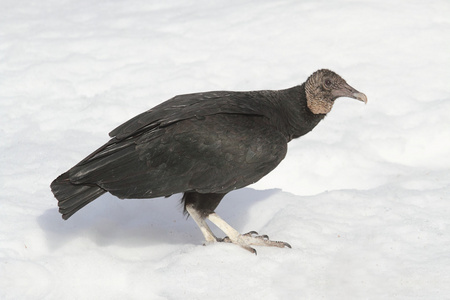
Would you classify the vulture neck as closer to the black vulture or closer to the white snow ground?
the black vulture

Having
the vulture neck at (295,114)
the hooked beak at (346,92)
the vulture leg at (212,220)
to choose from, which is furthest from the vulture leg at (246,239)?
the hooked beak at (346,92)

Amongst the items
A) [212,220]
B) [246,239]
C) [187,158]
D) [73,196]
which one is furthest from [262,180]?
[73,196]

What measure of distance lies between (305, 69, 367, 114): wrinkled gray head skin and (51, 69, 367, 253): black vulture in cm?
39

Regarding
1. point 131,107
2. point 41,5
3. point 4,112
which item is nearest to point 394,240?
point 131,107

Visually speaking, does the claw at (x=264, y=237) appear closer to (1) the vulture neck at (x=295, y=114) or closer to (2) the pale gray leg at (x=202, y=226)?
(2) the pale gray leg at (x=202, y=226)

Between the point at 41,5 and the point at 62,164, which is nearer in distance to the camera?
the point at 62,164

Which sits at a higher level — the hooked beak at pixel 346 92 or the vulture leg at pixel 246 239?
the hooked beak at pixel 346 92

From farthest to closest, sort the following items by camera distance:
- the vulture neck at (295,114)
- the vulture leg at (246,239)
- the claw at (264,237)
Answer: the vulture neck at (295,114), the claw at (264,237), the vulture leg at (246,239)

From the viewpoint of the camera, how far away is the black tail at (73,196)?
432cm

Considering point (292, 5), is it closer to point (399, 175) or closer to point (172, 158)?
point (399, 175)

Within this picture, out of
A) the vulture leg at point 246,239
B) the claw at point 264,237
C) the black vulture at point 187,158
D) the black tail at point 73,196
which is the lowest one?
the claw at point 264,237

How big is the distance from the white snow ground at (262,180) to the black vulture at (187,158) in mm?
388

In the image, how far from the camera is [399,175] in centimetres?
562

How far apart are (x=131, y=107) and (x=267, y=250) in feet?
8.80
